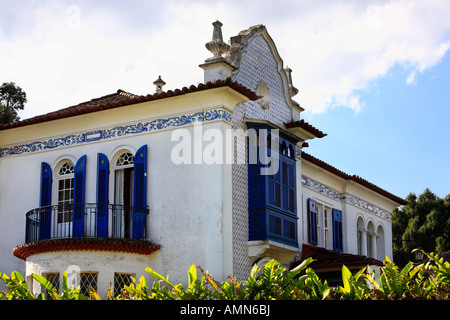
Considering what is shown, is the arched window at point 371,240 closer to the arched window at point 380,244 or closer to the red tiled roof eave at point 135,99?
the arched window at point 380,244

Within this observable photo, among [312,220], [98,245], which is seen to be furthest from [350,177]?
[98,245]

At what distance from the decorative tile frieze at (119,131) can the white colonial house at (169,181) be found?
0.10 ft

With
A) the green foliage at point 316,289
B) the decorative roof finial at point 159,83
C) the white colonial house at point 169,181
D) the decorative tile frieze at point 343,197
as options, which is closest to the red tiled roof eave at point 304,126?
the white colonial house at point 169,181

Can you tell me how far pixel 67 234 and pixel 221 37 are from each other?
6.11 metres

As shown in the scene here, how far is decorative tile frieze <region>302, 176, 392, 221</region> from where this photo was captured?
74.5ft

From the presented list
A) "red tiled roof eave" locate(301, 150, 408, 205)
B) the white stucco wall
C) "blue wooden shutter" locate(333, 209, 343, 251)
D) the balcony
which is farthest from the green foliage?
"blue wooden shutter" locate(333, 209, 343, 251)

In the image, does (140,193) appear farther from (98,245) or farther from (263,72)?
(263,72)

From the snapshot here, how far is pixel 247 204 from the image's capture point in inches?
685

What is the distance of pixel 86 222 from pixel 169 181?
2.27 meters

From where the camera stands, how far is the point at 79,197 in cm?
1798

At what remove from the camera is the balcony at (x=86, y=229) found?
53.9 feet

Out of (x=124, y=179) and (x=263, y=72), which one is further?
(x=263, y=72)

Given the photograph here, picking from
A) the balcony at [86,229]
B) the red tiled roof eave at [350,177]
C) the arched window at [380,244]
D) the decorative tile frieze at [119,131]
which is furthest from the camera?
the arched window at [380,244]
